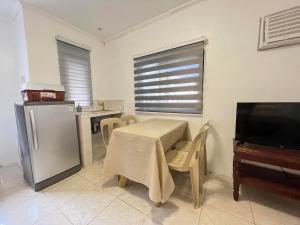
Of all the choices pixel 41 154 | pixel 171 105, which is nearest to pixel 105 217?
pixel 41 154

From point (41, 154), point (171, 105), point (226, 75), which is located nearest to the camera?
point (41, 154)

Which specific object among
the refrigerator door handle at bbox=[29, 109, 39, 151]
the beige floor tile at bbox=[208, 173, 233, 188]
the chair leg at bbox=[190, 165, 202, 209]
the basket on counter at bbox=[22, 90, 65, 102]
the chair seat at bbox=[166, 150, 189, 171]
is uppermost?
the basket on counter at bbox=[22, 90, 65, 102]

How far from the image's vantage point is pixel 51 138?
5.63 ft

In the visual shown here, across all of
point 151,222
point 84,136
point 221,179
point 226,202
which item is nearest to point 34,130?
point 84,136


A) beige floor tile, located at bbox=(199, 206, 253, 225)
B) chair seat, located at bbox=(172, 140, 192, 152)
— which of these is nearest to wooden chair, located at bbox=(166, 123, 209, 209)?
beige floor tile, located at bbox=(199, 206, 253, 225)

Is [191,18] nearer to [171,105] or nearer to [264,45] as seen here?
[264,45]

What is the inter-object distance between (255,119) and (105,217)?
5.82 feet

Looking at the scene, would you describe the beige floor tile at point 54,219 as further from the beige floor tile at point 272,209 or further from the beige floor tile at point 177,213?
the beige floor tile at point 272,209

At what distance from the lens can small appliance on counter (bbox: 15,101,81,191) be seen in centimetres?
156

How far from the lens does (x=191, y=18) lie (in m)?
1.92

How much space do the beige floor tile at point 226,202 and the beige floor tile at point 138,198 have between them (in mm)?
602

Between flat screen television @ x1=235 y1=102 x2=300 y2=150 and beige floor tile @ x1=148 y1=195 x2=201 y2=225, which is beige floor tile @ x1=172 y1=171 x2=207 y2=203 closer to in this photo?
beige floor tile @ x1=148 y1=195 x2=201 y2=225

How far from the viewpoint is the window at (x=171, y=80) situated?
1.96m

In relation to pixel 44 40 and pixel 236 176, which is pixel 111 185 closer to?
pixel 236 176
